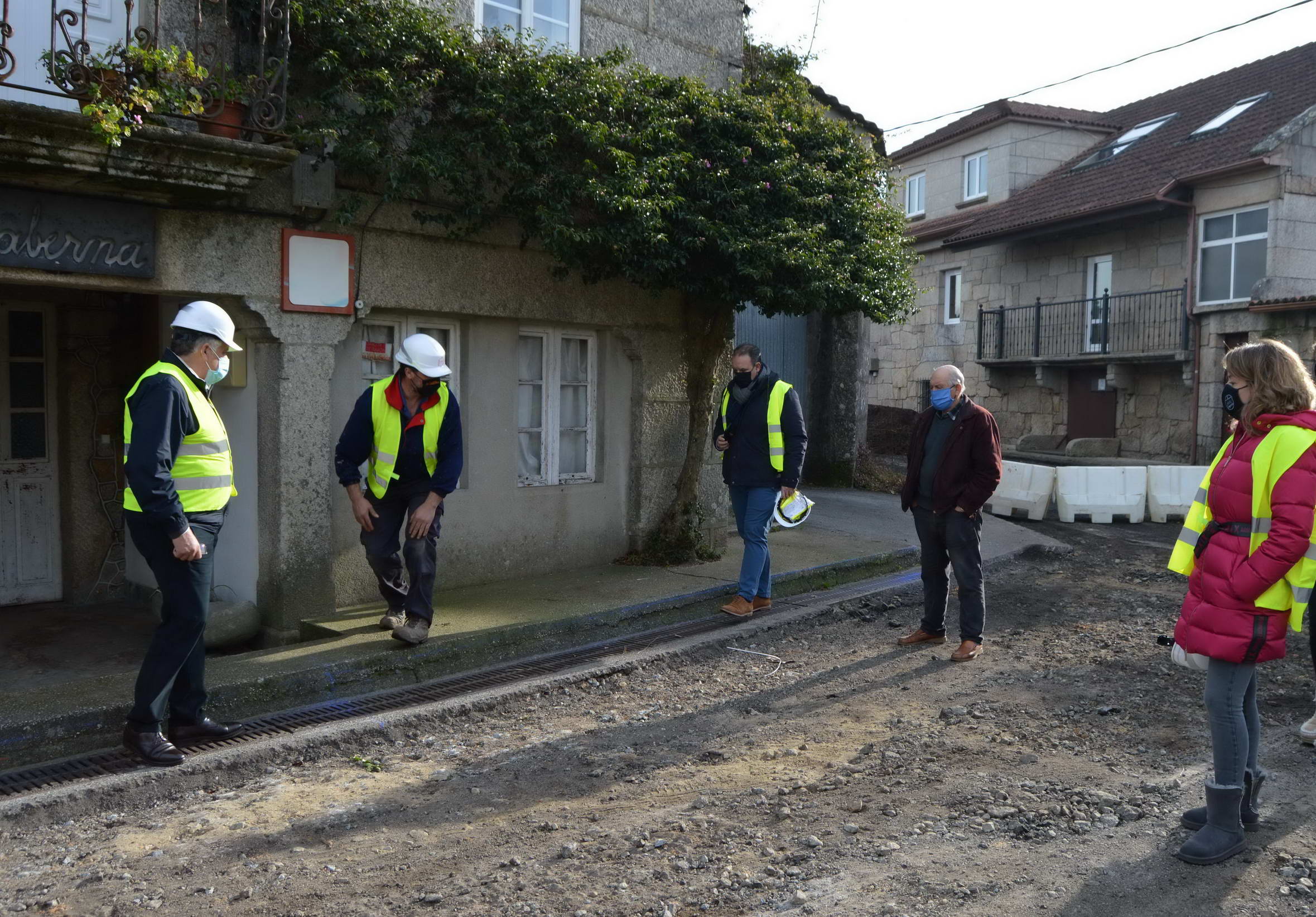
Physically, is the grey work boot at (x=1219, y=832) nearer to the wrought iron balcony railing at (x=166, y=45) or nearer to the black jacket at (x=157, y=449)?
the black jacket at (x=157, y=449)

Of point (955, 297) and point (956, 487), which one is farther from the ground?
point (955, 297)

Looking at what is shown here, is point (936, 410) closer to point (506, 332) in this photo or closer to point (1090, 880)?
point (506, 332)

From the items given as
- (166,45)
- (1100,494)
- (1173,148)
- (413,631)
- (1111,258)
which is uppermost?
(1173,148)

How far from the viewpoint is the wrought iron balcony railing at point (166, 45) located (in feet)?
18.1

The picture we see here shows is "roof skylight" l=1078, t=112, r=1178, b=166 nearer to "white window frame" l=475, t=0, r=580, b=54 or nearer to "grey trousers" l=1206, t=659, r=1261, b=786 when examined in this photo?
"white window frame" l=475, t=0, r=580, b=54

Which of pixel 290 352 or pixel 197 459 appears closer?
pixel 197 459

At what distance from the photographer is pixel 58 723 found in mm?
4984

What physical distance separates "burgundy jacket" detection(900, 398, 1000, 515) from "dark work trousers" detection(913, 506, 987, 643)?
106 mm

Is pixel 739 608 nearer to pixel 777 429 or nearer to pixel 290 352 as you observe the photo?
pixel 777 429

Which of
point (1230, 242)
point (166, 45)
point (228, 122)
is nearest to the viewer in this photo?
point (228, 122)

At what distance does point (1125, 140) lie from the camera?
2392cm

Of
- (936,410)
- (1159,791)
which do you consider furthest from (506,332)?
(1159,791)

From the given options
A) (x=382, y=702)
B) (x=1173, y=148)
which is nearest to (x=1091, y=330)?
(x=1173, y=148)

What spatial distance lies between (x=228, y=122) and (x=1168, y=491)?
12.2 meters
